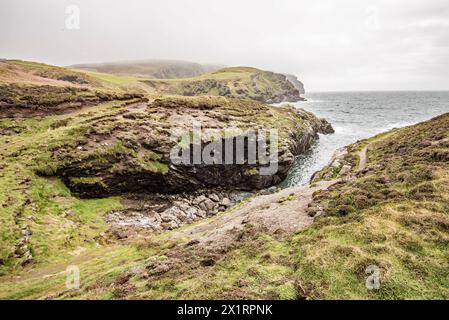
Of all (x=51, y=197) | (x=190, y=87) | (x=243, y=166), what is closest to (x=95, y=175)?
(x=51, y=197)

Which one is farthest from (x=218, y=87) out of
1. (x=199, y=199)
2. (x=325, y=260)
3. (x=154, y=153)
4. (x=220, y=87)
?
(x=325, y=260)

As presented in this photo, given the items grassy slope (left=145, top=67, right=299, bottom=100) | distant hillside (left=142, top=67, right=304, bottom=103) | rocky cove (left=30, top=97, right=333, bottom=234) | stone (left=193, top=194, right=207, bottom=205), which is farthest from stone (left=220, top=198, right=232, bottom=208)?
grassy slope (left=145, top=67, right=299, bottom=100)

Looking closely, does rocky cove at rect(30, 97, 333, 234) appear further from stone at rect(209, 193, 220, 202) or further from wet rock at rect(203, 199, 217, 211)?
wet rock at rect(203, 199, 217, 211)

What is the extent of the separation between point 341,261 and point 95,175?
1226 inches

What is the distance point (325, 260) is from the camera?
44.9 feet

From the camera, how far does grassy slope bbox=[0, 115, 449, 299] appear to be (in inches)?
472

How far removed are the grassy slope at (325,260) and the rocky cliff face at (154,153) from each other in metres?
14.4

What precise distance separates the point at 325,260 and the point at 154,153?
31.6 meters

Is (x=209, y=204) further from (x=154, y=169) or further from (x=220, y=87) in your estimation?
(x=220, y=87)

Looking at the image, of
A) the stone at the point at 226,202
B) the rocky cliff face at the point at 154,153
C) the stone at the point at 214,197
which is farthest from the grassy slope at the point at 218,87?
the stone at the point at 226,202

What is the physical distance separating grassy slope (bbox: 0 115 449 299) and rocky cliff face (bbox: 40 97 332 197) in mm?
14400

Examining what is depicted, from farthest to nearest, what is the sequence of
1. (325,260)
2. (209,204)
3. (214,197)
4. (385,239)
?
1. (214,197)
2. (209,204)
3. (385,239)
4. (325,260)

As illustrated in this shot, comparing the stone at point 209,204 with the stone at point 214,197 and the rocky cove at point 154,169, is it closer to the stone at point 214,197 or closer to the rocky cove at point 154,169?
the rocky cove at point 154,169

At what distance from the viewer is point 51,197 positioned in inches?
1192
